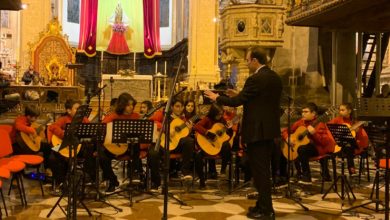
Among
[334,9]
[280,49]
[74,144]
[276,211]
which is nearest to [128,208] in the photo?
[74,144]

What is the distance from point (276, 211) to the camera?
6027mm

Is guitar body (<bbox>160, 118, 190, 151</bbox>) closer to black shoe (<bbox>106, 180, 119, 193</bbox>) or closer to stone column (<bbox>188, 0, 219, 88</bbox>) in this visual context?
black shoe (<bbox>106, 180, 119, 193</bbox>)

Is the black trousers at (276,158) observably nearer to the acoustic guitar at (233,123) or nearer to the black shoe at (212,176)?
the acoustic guitar at (233,123)

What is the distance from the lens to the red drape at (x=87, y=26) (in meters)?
21.8

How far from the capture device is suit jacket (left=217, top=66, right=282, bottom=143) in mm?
5367

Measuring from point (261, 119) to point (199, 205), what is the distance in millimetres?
1534

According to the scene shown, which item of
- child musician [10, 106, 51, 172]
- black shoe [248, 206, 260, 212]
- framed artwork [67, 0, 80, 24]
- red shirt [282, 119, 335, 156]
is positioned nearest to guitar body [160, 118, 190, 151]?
red shirt [282, 119, 335, 156]

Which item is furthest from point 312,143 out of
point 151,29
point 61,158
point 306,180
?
point 151,29

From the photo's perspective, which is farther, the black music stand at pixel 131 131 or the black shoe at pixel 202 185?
the black shoe at pixel 202 185

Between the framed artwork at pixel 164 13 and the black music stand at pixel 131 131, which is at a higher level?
the framed artwork at pixel 164 13

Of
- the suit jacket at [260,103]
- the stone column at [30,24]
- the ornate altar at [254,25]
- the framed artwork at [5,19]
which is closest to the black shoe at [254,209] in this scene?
the suit jacket at [260,103]

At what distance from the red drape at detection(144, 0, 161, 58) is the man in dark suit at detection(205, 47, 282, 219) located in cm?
1768

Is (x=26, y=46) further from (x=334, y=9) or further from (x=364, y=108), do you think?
(x=364, y=108)

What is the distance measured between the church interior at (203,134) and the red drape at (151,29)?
5301 mm
